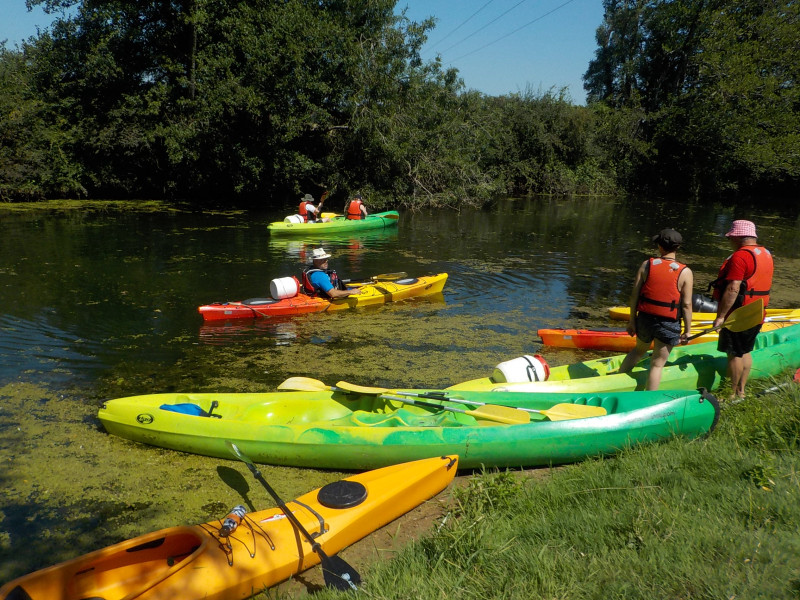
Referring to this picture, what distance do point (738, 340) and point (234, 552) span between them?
3.87 metres

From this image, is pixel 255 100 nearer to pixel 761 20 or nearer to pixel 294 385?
pixel 294 385

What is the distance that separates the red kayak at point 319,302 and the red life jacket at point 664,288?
16.3 feet

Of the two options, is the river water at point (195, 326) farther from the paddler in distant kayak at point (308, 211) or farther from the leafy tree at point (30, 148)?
the leafy tree at point (30, 148)

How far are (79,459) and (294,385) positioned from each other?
169 cm

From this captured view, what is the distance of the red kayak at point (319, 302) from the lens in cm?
794

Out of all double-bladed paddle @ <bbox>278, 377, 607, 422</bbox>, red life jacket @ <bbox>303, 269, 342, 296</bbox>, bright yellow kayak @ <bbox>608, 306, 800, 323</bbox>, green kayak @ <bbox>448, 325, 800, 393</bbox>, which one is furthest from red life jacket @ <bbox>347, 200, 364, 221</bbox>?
double-bladed paddle @ <bbox>278, 377, 607, 422</bbox>

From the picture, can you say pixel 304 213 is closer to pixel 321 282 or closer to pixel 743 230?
pixel 321 282

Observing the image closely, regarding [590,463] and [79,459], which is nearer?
[590,463]

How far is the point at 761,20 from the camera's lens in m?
25.7

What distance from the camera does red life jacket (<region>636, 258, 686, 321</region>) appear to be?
429 centimetres

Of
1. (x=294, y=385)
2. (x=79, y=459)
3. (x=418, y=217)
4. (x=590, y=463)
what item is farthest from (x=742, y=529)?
(x=418, y=217)

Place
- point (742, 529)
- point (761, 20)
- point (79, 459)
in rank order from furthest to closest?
point (761, 20) → point (79, 459) → point (742, 529)

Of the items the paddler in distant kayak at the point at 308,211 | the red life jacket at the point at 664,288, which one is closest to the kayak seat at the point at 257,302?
the red life jacket at the point at 664,288

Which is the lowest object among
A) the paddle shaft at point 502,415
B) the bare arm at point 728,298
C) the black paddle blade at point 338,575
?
the black paddle blade at point 338,575
